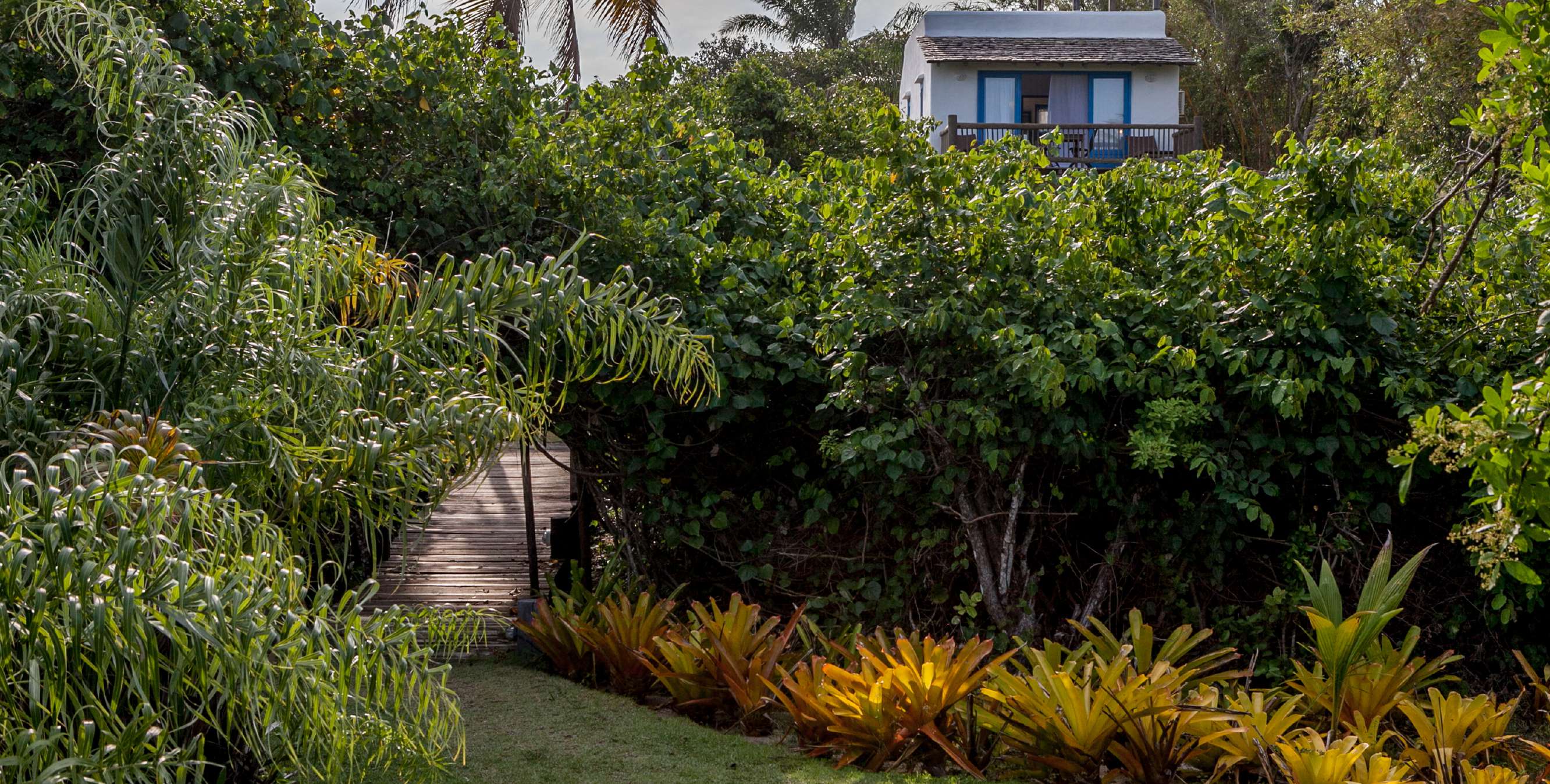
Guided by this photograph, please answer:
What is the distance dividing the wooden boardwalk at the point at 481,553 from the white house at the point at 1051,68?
1130 centimetres

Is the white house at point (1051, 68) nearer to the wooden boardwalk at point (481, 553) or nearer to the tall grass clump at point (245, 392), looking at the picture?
the wooden boardwalk at point (481, 553)

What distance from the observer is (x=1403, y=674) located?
4.87 metres

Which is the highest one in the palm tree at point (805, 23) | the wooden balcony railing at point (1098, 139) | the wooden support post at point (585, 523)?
the palm tree at point (805, 23)

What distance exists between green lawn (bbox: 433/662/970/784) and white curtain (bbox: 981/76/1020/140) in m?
18.4

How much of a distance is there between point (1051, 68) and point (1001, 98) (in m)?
1.04

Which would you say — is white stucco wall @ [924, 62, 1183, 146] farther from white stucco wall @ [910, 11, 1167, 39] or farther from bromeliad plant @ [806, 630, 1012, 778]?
bromeliad plant @ [806, 630, 1012, 778]

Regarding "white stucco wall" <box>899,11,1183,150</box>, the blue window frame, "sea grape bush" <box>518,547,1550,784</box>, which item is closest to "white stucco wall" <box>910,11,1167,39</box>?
"white stucco wall" <box>899,11,1183,150</box>

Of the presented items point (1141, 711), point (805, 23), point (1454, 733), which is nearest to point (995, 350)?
point (1141, 711)

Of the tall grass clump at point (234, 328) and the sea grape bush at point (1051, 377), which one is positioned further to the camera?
the sea grape bush at point (1051, 377)

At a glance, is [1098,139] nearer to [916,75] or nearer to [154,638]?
[916,75]

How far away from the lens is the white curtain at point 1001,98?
22.5 meters

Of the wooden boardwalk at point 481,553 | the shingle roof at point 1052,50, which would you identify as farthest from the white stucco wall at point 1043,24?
the wooden boardwalk at point 481,553

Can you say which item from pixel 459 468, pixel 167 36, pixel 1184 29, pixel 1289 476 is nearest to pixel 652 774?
pixel 459 468

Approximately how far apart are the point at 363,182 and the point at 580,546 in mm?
2623
